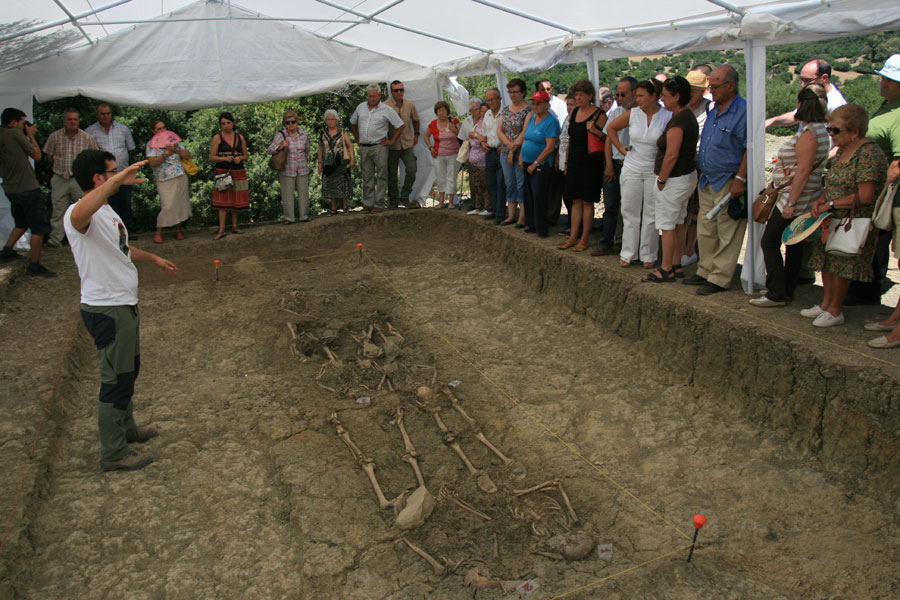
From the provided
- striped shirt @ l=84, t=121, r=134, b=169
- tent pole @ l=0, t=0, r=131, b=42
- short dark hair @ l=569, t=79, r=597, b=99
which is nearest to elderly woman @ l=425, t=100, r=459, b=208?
short dark hair @ l=569, t=79, r=597, b=99

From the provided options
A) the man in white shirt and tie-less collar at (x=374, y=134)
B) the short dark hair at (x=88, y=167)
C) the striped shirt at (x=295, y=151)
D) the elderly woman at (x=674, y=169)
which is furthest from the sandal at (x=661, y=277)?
the striped shirt at (x=295, y=151)

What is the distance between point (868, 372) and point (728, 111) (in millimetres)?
2545

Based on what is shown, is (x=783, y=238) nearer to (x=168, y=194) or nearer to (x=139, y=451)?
(x=139, y=451)

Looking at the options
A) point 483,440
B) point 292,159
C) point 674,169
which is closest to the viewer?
point 483,440

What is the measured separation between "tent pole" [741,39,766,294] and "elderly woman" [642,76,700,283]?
50cm

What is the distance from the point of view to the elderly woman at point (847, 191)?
15.3ft

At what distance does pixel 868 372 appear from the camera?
4340 mm

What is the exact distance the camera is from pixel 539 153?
8156mm

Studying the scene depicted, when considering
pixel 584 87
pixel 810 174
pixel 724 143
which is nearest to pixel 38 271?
pixel 584 87

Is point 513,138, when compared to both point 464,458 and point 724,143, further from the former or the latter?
point 464,458

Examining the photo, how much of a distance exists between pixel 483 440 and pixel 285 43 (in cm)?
814

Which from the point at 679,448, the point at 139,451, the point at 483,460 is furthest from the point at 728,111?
the point at 139,451

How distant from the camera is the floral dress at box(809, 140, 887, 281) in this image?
4.65m

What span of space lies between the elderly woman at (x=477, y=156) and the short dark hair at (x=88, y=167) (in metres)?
6.13
